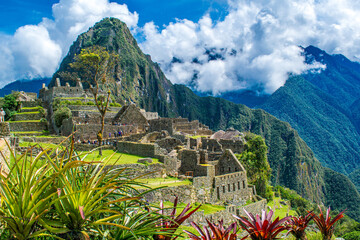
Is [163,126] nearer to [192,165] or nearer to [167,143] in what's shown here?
[167,143]

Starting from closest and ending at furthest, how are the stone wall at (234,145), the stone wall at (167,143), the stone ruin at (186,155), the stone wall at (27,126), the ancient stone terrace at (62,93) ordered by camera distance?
the stone ruin at (186,155) < the stone wall at (167,143) < the stone wall at (27,126) < the stone wall at (234,145) < the ancient stone terrace at (62,93)

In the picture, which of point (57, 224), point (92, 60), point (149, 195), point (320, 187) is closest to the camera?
point (57, 224)

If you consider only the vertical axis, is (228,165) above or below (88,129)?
below

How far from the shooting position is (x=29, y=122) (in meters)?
33.8

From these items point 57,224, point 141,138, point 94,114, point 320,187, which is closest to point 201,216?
point 57,224

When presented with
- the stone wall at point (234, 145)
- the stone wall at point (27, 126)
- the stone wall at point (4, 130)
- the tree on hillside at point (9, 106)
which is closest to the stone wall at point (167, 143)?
the stone wall at point (234, 145)

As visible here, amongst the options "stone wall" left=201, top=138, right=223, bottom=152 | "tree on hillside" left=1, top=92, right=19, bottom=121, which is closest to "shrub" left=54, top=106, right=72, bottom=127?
"tree on hillside" left=1, top=92, right=19, bottom=121

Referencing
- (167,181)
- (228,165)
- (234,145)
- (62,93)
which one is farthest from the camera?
(62,93)

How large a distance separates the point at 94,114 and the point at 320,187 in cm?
14106

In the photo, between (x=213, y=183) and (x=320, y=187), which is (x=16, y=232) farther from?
(x=320, y=187)

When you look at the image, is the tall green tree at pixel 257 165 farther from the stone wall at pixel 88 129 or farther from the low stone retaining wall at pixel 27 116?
the low stone retaining wall at pixel 27 116

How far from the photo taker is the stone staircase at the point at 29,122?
3241 cm

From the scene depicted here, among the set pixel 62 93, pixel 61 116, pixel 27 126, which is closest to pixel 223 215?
Result: pixel 61 116

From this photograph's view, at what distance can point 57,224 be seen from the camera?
15.2ft
